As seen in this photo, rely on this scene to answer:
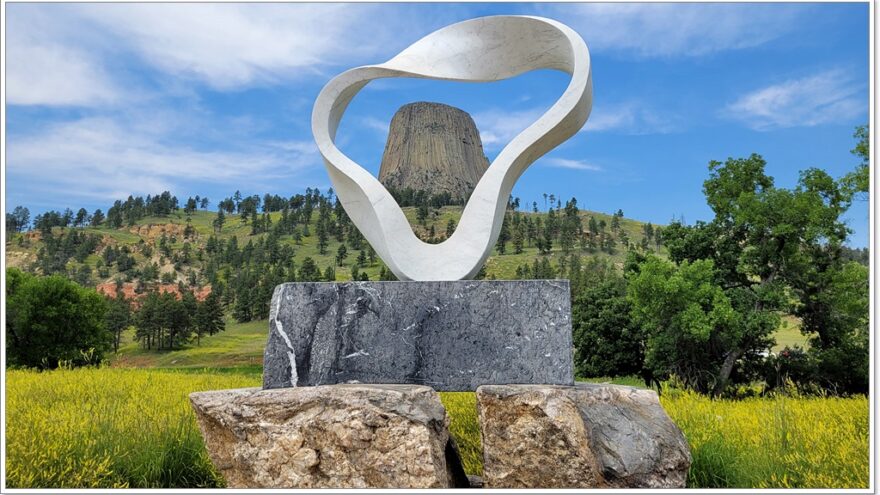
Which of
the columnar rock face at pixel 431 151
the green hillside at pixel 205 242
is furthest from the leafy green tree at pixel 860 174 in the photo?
the columnar rock face at pixel 431 151

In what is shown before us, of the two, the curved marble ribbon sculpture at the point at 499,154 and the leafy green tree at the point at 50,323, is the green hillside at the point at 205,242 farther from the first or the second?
the curved marble ribbon sculpture at the point at 499,154

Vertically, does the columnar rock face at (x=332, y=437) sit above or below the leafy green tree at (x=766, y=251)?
below

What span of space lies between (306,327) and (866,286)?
59.9 ft

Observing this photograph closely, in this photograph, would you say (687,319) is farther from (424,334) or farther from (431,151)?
(431,151)

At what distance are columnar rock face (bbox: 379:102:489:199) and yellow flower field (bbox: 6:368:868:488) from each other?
99.6m

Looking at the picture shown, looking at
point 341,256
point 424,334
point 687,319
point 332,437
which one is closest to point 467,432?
point 424,334

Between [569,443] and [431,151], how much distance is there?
106 meters

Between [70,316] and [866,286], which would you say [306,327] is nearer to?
[866,286]

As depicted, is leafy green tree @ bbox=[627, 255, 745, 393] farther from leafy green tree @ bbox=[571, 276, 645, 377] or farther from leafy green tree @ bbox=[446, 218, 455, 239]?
leafy green tree @ bbox=[446, 218, 455, 239]

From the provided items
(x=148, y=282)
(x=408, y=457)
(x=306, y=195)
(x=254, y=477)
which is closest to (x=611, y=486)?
(x=408, y=457)

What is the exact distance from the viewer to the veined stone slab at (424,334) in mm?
5625

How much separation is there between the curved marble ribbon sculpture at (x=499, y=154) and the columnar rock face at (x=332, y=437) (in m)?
1.69

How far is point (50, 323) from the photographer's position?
26188 mm

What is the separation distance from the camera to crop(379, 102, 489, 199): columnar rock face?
109 m
